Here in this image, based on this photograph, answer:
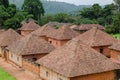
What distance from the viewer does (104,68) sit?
2639 centimetres

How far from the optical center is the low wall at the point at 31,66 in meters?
30.9

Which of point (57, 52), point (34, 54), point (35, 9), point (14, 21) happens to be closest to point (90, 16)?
point (35, 9)

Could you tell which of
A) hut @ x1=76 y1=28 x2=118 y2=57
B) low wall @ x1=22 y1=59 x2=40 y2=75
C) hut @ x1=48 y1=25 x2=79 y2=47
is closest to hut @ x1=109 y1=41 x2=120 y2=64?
hut @ x1=76 y1=28 x2=118 y2=57

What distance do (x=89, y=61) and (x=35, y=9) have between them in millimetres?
59189

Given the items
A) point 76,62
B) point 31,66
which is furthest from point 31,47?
point 76,62

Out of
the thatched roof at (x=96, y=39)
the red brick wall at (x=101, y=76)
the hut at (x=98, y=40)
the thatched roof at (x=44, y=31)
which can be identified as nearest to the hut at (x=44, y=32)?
the thatched roof at (x=44, y=31)

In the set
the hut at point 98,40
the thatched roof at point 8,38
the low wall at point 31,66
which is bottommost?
the low wall at point 31,66

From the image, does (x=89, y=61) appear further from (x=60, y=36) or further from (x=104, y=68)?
(x=60, y=36)

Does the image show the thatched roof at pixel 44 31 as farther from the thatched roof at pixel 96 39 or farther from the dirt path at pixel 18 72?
the dirt path at pixel 18 72

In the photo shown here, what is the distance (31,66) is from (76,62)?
8.19m

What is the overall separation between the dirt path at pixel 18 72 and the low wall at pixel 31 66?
452 millimetres

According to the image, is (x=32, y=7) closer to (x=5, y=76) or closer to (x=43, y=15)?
(x=43, y=15)

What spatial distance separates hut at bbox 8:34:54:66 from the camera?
35156 millimetres

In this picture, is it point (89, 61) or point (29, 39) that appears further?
→ point (29, 39)
